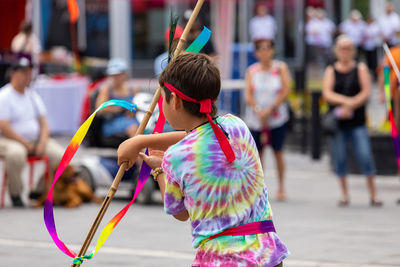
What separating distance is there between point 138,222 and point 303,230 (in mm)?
1638

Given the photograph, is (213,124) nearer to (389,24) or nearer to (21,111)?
(21,111)

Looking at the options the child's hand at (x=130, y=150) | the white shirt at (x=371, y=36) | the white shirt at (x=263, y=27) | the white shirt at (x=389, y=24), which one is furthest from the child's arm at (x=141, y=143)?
the white shirt at (x=371, y=36)

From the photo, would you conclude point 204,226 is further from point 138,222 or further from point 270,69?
point 270,69

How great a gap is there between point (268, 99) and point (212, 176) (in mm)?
7223

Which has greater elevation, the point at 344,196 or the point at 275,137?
the point at 275,137

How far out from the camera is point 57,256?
7059 mm

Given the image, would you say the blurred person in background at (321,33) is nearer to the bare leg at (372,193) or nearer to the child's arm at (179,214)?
the bare leg at (372,193)

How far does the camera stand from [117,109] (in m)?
10.8

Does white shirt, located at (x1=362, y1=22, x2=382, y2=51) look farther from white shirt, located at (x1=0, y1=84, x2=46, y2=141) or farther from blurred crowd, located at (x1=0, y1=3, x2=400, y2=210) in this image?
white shirt, located at (x1=0, y1=84, x2=46, y2=141)

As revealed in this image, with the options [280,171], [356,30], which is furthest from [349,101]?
[356,30]

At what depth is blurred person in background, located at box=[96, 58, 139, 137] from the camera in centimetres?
1073

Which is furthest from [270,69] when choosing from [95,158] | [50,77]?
[50,77]

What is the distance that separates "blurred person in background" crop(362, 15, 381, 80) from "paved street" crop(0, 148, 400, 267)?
16.8m

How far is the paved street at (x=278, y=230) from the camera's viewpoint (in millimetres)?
6887
